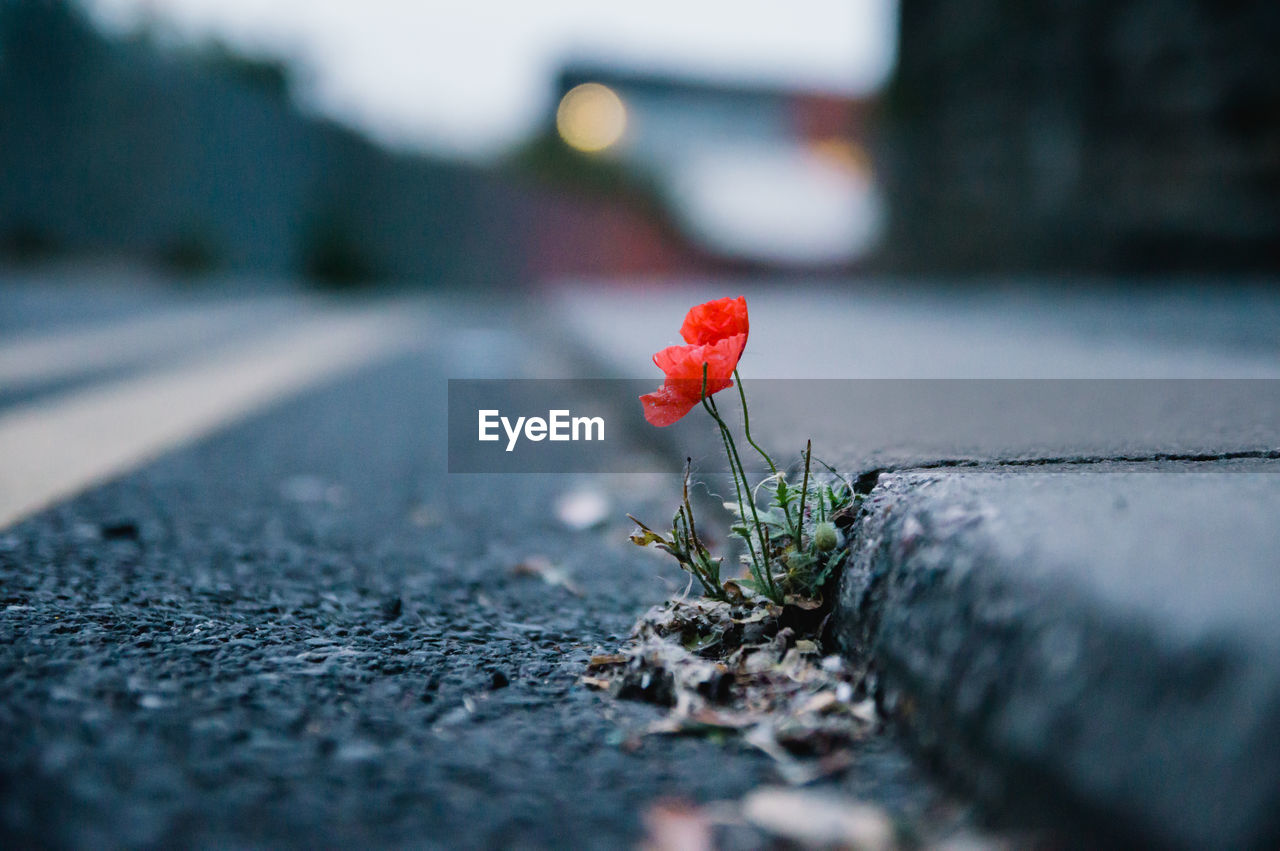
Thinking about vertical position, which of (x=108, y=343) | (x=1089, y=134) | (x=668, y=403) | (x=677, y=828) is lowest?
(x=677, y=828)

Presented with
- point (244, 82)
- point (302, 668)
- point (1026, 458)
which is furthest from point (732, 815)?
point (244, 82)

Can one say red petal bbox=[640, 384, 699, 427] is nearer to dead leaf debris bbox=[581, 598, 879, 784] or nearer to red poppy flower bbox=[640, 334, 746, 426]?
red poppy flower bbox=[640, 334, 746, 426]

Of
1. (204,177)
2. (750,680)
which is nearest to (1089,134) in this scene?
(750,680)

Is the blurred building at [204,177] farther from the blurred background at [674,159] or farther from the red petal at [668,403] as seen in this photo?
the red petal at [668,403]

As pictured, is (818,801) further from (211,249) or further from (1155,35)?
(211,249)

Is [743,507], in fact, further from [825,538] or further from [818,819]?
[818,819]

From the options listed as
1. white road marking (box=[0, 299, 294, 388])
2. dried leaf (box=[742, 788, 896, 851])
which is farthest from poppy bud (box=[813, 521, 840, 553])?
white road marking (box=[0, 299, 294, 388])

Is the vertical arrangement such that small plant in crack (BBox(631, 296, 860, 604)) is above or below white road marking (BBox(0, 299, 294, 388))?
below

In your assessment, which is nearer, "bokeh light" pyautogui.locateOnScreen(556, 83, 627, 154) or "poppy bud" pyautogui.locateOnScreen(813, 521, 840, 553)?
"poppy bud" pyautogui.locateOnScreen(813, 521, 840, 553)
